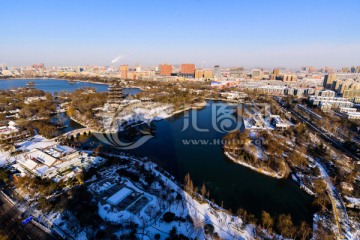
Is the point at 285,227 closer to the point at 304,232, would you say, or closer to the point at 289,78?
the point at 304,232

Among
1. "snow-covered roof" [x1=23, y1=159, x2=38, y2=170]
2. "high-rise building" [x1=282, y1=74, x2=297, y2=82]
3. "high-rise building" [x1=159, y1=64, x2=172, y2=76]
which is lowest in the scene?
"snow-covered roof" [x1=23, y1=159, x2=38, y2=170]

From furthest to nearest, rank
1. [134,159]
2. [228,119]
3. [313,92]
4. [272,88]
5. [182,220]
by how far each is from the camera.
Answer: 1. [272,88]
2. [313,92]
3. [228,119]
4. [134,159]
5. [182,220]

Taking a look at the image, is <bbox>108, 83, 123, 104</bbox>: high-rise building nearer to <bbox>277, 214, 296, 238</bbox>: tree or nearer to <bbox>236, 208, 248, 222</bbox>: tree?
<bbox>236, 208, 248, 222</bbox>: tree

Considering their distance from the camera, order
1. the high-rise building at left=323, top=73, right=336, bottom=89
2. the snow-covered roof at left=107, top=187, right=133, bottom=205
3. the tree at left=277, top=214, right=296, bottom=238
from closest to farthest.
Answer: the tree at left=277, top=214, right=296, bottom=238
the snow-covered roof at left=107, top=187, right=133, bottom=205
the high-rise building at left=323, top=73, right=336, bottom=89

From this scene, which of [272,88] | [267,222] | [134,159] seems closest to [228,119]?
[134,159]

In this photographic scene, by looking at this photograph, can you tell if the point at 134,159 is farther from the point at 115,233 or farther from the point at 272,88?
the point at 272,88

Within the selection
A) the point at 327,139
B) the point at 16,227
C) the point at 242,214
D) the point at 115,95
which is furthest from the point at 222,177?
the point at 115,95

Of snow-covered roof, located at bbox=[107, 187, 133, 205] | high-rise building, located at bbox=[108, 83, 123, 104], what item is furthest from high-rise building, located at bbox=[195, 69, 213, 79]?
snow-covered roof, located at bbox=[107, 187, 133, 205]
